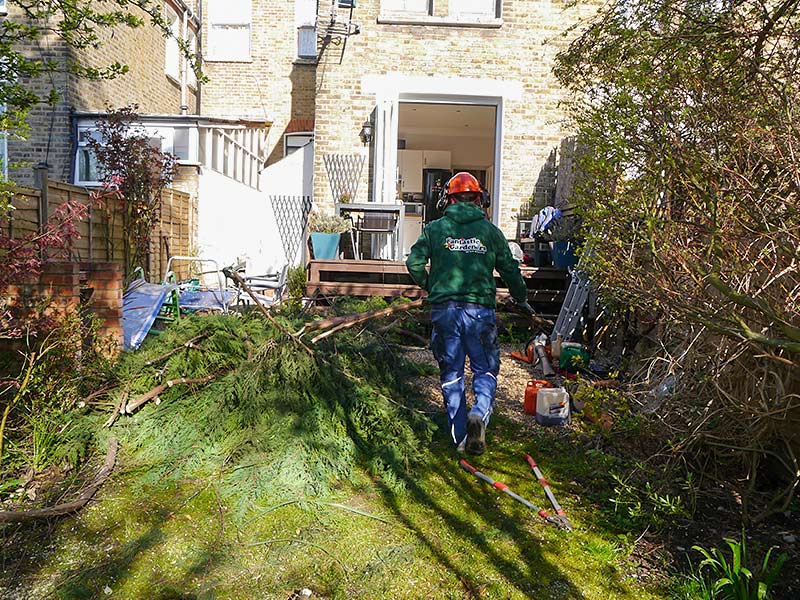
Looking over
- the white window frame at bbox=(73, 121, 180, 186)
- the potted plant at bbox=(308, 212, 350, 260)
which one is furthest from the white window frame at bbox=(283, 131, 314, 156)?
the potted plant at bbox=(308, 212, 350, 260)

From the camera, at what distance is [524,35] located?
12273mm

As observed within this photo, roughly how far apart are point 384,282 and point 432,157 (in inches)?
347

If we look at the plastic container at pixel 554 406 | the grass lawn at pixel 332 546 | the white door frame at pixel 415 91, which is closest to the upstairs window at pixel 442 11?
the white door frame at pixel 415 91

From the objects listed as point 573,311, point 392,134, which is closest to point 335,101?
point 392,134

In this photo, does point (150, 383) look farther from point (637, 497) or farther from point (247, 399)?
point (637, 497)

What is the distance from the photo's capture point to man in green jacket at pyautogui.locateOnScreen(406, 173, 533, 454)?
469cm

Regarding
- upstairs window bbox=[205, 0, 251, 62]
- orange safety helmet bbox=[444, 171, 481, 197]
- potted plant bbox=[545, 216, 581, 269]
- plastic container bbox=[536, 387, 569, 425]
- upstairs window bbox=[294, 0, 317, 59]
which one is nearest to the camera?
orange safety helmet bbox=[444, 171, 481, 197]

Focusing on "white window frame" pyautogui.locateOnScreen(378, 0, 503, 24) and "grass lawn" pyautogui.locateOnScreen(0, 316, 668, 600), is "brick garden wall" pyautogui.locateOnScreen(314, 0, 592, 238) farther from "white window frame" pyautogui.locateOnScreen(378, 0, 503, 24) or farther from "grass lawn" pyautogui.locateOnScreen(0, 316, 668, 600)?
"grass lawn" pyautogui.locateOnScreen(0, 316, 668, 600)

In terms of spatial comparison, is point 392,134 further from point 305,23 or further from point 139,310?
point 305,23

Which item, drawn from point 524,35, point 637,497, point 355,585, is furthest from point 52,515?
point 524,35

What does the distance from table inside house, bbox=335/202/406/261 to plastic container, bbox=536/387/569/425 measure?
22.5 feet

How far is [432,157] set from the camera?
18.4 m

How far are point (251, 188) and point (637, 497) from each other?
50.6 feet

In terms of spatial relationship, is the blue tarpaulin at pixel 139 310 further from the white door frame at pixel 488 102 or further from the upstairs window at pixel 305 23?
the upstairs window at pixel 305 23
